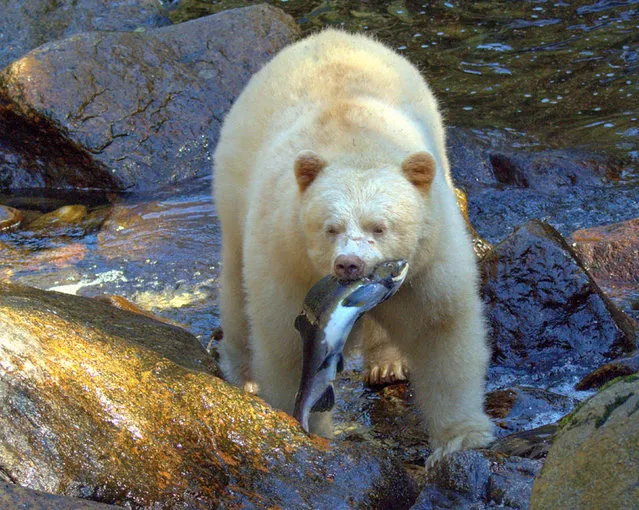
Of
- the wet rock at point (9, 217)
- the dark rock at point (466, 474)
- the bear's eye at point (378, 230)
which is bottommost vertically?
the wet rock at point (9, 217)

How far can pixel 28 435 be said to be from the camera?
3.95m

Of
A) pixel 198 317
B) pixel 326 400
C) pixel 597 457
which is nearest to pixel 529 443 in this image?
→ pixel 326 400

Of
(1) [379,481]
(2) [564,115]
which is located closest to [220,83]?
(2) [564,115]

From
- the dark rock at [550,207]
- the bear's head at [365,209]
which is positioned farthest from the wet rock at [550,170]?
the bear's head at [365,209]

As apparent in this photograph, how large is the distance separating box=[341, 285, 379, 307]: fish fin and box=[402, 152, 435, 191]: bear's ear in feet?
2.21

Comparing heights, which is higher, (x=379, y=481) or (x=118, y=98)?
(x=379, y=481)

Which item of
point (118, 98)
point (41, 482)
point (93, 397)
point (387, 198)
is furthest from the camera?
point (118, 98)

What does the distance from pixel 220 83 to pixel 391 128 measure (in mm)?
6188

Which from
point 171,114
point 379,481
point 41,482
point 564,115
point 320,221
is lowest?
point 564,115

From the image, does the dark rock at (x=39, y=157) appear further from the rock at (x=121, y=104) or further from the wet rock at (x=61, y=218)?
the wet rock at (x=61, y=218)

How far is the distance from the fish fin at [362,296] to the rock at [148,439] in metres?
0.63

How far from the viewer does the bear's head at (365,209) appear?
4.50m

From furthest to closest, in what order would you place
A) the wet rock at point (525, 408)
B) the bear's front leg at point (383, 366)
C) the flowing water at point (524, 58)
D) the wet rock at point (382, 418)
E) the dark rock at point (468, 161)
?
1. the flowing water at point (524, 58)
2. the dark rock at point (468, 161)
3. the bear's front leg at point (383, 366)
4. the wet rock at point (382, 418)
5. the wet rock at point (525, 408)

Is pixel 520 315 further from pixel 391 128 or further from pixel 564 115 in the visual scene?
pixel 564 115
